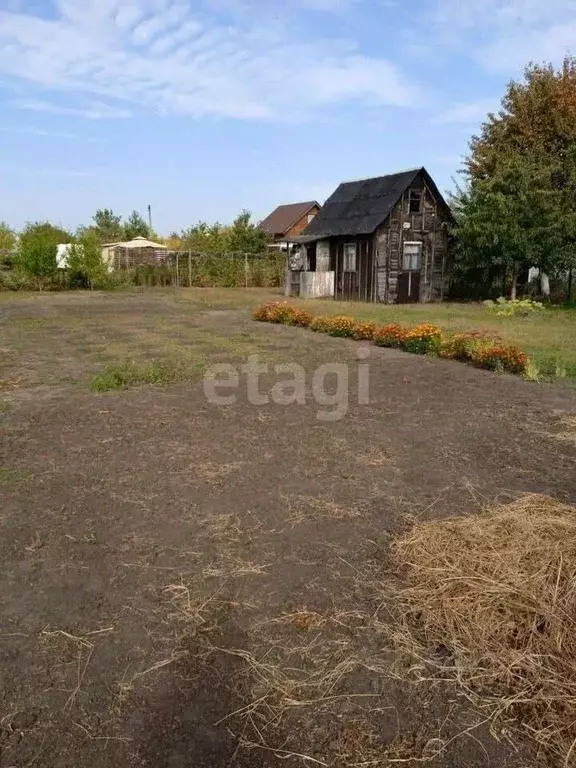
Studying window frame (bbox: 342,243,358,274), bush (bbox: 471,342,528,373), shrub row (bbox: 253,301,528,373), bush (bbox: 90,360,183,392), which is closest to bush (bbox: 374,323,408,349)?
shrub row (bbox: 253,301,528,373)

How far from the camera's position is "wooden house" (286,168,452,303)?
22.0 metres

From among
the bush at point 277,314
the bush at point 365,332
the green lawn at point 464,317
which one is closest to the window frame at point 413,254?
the green lawn at point 464,317

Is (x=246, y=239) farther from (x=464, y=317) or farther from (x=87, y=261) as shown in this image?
(x=464, y=317)

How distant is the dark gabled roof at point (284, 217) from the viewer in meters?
45.4

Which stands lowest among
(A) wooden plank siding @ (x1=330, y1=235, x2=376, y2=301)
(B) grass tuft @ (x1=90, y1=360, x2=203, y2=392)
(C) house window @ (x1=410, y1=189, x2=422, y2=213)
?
(B) grass tuft @ (x1=90, y1=360, x2=203, y2=392)

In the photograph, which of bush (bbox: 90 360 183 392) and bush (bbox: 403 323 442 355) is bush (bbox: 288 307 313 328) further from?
bush (bbox: 90 360 183 392)

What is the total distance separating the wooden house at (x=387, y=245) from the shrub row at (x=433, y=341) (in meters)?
8.68

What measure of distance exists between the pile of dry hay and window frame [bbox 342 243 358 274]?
20.0m

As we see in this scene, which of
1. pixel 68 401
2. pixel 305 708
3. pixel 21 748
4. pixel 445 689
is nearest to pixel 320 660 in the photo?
pixel 305 708

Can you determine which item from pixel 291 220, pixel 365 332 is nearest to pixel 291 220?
pixel 291 220

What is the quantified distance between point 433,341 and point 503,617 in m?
7.90

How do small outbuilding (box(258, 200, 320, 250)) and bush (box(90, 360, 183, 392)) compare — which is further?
small outbuilding (box(258, 200, 320, 250))

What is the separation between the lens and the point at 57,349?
426 inches

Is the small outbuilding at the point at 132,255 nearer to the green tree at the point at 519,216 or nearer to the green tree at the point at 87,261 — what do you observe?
the green tree at the point at 87,261
